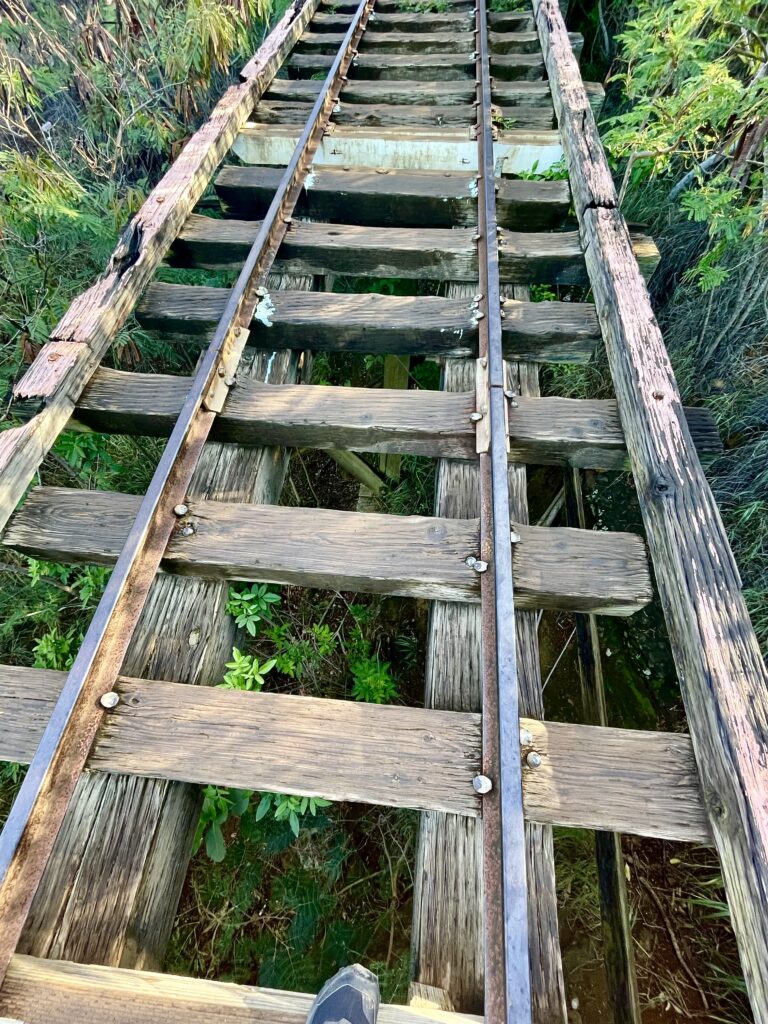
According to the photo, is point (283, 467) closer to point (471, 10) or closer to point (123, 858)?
point (123, 858)

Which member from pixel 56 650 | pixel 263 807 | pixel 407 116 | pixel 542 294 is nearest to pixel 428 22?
pixel 407 116

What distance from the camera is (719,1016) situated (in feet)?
6.98

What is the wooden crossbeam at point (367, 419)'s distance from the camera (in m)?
2.18

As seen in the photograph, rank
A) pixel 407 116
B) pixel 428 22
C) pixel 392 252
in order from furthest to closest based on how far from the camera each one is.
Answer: pixel 428 22, pixel 407 116, pixel 392 252

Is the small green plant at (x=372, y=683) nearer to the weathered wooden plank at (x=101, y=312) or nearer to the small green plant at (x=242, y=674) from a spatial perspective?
the small green plant at (x=242, y=674)

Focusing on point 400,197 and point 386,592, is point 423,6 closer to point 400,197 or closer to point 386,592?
point 400,197

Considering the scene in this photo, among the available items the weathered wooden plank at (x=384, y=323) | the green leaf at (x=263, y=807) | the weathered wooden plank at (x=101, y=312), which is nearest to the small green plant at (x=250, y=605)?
the green leaf at (x=263, y=807)

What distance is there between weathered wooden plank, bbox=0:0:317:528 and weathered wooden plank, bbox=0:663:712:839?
75cm

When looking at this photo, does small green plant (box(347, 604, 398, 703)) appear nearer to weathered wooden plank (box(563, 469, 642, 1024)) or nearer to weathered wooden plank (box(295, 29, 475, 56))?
weathered wooden plank (box(563, 469, 642, 1024))

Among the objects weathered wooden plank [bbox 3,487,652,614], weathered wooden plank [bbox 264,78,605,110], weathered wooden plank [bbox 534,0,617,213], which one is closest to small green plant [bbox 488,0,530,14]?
weathered wooden plank [bbox 534,0,617,213]

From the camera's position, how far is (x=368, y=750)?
150 centimetres

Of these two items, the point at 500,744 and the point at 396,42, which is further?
the point at 396,42

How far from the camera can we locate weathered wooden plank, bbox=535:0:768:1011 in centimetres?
125

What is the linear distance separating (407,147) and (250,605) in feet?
10.7
